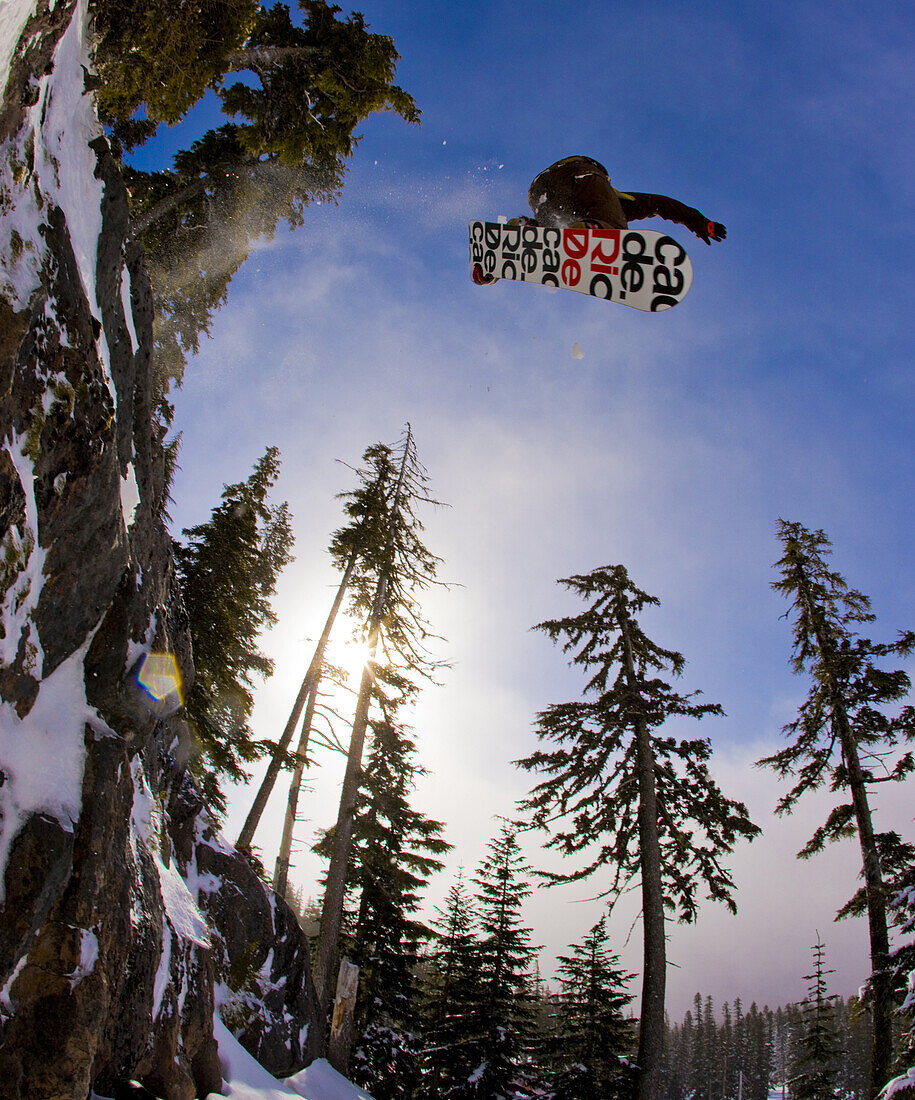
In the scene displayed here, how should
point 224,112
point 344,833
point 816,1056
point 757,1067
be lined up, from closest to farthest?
point 224,112, point 344,833, point 816,1056, point 757,1067

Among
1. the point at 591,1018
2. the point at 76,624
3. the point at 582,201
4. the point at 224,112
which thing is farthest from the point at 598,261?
the point at 591,1018

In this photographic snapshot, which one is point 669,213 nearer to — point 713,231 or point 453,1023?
point 713,231

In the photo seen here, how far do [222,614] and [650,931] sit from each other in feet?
39.9

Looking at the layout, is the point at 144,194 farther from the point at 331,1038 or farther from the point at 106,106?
the point at 331,1038

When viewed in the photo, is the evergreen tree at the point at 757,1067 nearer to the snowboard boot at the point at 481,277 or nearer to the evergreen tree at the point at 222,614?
the evergreen tree at the point at 222,614

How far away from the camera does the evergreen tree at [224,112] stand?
28.6 feet

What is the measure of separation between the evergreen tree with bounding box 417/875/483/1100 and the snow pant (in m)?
20.0

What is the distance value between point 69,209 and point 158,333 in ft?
29.7

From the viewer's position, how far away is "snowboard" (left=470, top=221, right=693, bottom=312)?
6.57 metres

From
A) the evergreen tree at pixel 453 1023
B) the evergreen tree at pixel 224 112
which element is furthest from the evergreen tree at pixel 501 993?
the evergreen tree at pixel 224 112

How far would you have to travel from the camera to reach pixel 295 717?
14703mm

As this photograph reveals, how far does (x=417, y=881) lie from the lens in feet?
55.6

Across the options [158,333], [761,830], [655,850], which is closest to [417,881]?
[655,850]

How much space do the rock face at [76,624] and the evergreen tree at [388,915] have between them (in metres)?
8.96
